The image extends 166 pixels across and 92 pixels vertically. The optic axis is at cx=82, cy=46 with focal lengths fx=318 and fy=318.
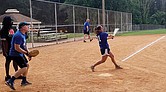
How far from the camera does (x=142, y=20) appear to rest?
83.6m

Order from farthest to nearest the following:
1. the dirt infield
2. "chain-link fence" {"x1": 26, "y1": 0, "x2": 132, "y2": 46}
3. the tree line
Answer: the tree line
"chain-link fence" {"x1": 26, "y1": 0, "x2": 132, "y2": 46}
the dirt infield

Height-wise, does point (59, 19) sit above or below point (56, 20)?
above

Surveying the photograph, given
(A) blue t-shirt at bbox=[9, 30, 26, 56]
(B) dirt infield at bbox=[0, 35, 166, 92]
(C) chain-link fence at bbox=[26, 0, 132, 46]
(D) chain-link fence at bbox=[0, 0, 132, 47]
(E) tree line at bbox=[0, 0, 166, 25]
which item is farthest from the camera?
(E) tree line at bbox=[0, 0, 166, 25]

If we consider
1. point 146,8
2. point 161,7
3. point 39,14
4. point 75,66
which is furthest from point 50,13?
point 161,7

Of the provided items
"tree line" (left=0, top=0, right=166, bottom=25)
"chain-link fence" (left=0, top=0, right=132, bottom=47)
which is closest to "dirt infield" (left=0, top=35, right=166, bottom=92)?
"chain-link fence" (left=0, top=0, right=132, bottom=47)

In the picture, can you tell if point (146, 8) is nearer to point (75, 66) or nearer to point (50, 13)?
point (50, 13)

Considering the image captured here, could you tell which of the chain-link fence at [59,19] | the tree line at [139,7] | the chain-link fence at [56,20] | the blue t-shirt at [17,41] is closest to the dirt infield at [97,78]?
the blue t-shirt at [17,41]

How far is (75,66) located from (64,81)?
2.86 meters

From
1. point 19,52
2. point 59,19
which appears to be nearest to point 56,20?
point 59,19

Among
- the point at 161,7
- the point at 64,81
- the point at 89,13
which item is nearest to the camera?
the point at 64,81

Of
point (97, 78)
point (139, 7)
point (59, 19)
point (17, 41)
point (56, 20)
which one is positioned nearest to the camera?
point (17, 41)

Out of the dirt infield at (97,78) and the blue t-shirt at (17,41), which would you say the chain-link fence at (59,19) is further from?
the blue t-shirt at (17,41)

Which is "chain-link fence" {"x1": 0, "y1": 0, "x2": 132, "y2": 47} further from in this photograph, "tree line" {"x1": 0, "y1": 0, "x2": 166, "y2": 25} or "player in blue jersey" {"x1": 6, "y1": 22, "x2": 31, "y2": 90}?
"player in blue jersey" {"x1": 6, "y1": 22, "x2": 31, "y2": 90}

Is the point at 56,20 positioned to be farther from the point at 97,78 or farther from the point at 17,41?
the point at 17,41
